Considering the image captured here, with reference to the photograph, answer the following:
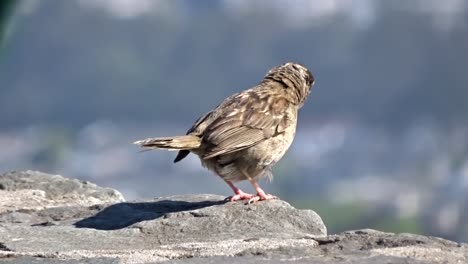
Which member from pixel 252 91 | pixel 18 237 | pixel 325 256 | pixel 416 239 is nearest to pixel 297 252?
pixel 325 256

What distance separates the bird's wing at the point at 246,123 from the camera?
22.2 ft

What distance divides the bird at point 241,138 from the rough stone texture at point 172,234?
22.0 inches

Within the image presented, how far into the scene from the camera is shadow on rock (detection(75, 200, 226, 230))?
5477 millimetres

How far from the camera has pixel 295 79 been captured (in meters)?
7.73

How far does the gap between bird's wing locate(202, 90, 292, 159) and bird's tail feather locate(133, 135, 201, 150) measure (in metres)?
0.07

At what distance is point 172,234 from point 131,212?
0.79 m

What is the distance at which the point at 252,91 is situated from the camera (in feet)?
24.8

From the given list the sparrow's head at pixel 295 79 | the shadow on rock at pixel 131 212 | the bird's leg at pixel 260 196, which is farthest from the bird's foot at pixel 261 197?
the sparrow's head at pixel 295 79

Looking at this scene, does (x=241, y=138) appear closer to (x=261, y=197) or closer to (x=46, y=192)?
(x=261, y=197)

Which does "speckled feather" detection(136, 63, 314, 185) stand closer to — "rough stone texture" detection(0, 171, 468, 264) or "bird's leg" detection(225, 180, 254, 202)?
"bird's leg" detection(225, 180, 254, 202)

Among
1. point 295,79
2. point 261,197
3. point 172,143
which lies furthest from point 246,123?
point 261,197

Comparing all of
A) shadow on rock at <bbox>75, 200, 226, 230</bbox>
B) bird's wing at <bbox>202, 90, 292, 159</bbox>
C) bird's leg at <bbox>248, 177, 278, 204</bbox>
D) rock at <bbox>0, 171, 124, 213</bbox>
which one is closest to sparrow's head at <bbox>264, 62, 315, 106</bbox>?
bird's wing at <bbox>202, 90, 292, 159</bbox>

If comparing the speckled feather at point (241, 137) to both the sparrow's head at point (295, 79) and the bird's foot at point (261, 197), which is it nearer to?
the sparrow's head at point (295, 79)

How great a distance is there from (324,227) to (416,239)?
2.89 feet
